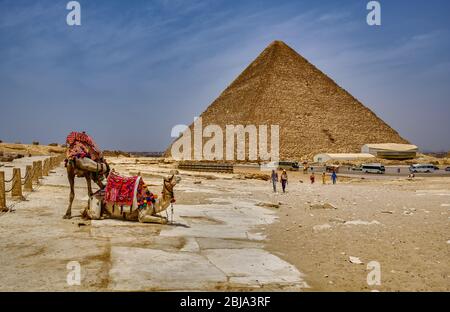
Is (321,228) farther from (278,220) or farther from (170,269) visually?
(170,269)

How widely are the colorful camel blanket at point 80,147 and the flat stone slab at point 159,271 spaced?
3.47m

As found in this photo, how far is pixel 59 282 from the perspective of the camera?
186 inches

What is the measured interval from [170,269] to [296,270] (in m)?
1.63

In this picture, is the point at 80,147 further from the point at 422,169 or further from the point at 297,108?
the point at 297,108

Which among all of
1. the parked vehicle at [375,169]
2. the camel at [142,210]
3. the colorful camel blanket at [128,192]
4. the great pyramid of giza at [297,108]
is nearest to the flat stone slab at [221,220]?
the camel at [142,210]

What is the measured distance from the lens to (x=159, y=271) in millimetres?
5207

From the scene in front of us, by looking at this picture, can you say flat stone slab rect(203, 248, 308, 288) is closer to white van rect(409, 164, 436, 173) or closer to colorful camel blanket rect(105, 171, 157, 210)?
colorful camel blanket rect(105, 171, 157, 210)

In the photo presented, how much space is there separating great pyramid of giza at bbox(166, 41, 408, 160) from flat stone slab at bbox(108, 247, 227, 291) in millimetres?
77289

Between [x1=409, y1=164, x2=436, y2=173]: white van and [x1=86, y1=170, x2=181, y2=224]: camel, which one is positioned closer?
[x1=86, y1=170, x2=181, y2=224]: camel

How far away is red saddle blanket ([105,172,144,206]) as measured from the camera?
870 centimetres

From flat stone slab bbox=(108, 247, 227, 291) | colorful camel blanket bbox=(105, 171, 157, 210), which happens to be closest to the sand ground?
flat stone slab bbox=(108, 247, 227, 291)

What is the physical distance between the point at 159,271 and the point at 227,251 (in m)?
1.49

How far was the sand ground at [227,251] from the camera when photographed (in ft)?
16.3

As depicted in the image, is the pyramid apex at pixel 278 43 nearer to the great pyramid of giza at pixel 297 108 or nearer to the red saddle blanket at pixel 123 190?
the great pyramid of giza at pixel 297 108
